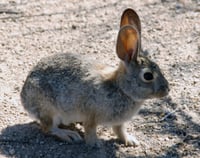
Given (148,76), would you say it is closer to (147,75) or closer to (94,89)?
(147,75)

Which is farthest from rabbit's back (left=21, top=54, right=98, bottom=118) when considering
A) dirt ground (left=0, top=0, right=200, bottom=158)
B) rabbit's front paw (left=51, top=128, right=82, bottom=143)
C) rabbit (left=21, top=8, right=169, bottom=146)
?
dirt ground (left=0, top=0, right=200, bottom=158)

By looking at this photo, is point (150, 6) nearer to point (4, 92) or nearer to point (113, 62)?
point (113, 62)

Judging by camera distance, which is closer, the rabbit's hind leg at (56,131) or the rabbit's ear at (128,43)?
the rabbit's ear at (128,43)

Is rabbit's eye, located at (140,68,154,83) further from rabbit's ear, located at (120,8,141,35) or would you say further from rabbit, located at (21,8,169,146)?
rabbit's ear, located at (120,8,141,35)

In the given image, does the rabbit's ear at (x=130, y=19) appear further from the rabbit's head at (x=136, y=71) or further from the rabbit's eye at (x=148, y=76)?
the rabbit's eye at (x=148, y=76)

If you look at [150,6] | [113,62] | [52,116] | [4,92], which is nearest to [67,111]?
[52,116]

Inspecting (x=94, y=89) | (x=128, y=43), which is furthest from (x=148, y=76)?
(x=94, y=89)

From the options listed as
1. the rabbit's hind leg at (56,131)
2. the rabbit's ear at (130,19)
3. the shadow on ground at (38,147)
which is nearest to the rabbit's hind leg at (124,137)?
the shadow on ground at (38,147)
